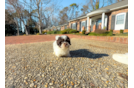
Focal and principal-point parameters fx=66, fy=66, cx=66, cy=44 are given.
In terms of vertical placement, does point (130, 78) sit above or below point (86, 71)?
above

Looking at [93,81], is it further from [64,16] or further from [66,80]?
[64,16]

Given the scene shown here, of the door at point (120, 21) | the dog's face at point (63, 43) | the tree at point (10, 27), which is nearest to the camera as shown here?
the dog's face at point (63, 43)

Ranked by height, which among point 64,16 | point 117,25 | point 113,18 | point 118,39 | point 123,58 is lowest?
point 123,58

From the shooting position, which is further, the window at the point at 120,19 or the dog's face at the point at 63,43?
the window at the point at 120,19

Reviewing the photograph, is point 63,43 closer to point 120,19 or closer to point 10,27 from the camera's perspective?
point 120,19

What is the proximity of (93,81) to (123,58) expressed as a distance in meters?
1.56

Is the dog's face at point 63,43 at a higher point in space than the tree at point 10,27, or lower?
lower

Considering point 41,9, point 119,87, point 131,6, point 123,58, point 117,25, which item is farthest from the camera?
point 41,9

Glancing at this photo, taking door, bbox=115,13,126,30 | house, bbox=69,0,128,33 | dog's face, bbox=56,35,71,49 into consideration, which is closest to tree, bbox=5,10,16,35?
house, bbox=69,0,128,33

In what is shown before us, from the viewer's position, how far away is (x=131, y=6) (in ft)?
2.06

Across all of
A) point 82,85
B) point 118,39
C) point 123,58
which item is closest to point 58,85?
point 82,85

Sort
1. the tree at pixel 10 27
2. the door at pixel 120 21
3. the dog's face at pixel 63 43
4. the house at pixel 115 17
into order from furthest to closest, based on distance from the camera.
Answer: the tree at pixel 10 27 → the door at pixel 120 21 → the house at pixel 115 17 → the dog's face at pixel 63 43

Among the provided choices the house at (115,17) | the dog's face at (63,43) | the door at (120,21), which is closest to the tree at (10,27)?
the house at (115,17)

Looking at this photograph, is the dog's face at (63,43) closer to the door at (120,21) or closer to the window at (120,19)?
the door at (120,21)
